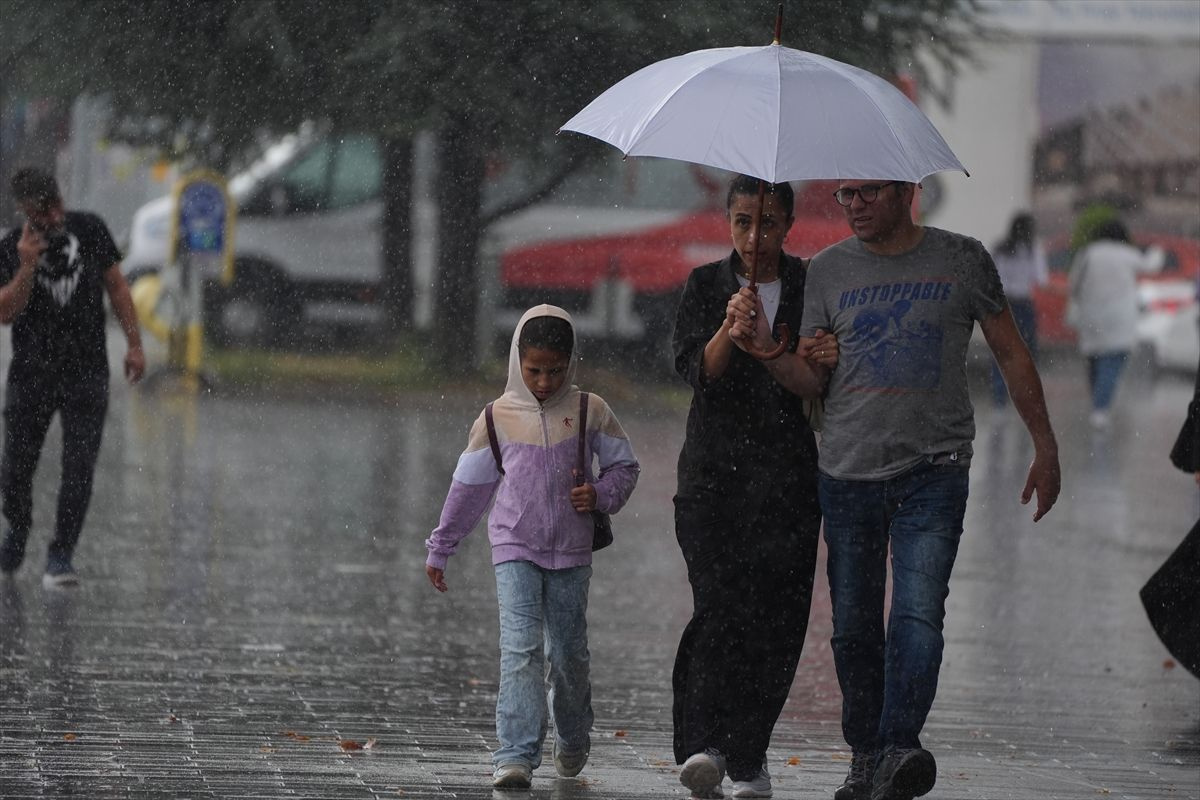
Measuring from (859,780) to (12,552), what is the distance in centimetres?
453

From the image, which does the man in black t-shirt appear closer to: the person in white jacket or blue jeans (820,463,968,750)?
blue jeans (820,463,968,750)

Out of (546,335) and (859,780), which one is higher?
(546,335)

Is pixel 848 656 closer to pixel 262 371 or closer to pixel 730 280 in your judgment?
pixel 730 280

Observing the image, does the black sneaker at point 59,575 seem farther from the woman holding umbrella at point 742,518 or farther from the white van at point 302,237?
the white van at point 302,237

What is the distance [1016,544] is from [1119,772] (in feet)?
17.4

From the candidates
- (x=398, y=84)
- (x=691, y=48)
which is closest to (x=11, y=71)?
(x=398, y=84)

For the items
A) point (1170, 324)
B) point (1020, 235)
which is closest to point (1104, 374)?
point (1020, 235)

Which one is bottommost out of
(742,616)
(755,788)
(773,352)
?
(755,788)

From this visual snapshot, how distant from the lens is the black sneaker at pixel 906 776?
17.8ft

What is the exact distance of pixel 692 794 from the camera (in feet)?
18.6

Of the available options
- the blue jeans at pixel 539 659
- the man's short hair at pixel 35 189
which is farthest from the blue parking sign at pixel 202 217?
the blue jeans at pixel 539 659

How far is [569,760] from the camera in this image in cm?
584

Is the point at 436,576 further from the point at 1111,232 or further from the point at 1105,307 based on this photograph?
the point at 1111,232

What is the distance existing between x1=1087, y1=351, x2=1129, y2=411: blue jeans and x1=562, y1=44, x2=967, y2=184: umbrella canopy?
1335cm
